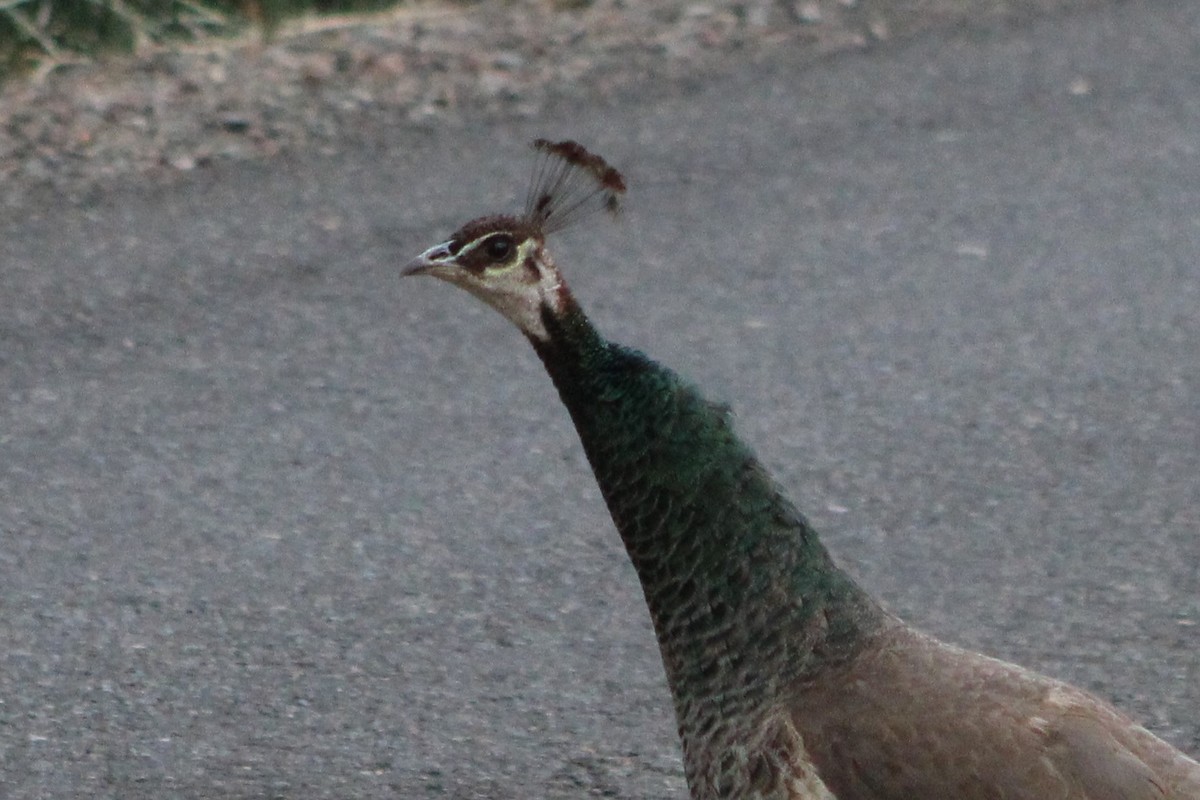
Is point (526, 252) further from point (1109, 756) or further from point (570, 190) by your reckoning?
point (1109, 756)

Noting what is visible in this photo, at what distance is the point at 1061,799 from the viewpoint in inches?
103

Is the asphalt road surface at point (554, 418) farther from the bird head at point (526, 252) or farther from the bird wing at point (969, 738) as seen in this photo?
the bird head at point (526, 252)

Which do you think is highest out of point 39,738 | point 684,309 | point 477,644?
point 684,309

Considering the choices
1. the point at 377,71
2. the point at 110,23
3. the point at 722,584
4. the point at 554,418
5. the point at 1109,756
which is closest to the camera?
the point at 1109,756

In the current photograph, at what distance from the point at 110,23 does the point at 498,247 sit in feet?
13.8

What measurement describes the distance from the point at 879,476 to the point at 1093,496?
1.54 feet

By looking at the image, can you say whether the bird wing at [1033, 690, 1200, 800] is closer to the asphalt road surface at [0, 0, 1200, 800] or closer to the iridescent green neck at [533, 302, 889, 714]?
the iridescent green neck at [533, 302, 889, 714]

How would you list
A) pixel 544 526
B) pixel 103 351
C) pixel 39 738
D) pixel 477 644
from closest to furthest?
1. pixel 39 738
2. pixel 477 644
3. pixel 544 526
4. pixel 103 351

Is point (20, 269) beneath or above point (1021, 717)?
above

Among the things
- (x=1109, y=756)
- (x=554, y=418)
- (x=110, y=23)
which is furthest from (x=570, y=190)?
(x=110, y=23)

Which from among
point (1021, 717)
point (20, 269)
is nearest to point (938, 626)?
point (1021, 717)

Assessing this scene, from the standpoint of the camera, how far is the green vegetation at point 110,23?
259 inches

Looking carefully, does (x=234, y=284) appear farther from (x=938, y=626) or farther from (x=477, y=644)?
(x=938, y=626)

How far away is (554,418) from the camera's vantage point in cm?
488
